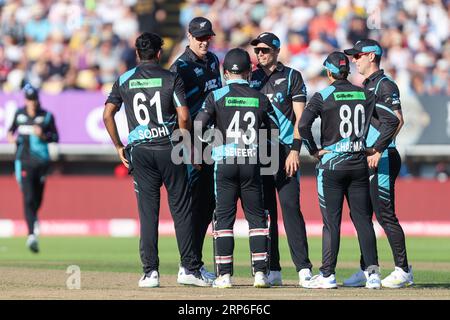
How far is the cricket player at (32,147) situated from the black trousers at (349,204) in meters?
8.64

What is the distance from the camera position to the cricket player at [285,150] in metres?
13.0

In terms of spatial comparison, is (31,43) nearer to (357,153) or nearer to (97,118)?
(97,118)

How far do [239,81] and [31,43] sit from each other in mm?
16435

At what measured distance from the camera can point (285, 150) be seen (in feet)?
42.6

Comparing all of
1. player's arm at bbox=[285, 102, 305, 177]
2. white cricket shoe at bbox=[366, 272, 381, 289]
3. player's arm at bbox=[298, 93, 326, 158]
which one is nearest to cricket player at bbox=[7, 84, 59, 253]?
player's arm at bbox=[285, 102, 305, 177]

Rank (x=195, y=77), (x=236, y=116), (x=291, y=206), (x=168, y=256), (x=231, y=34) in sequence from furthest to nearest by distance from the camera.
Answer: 1. (x=231, y=34)
2. (x=168, y=256)
3. (x=195, y=77)
4. (x=291, y=206)
5. (x=236, y=116)

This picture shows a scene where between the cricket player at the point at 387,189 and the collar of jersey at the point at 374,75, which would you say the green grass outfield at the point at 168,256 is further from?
the collar of jersey at the point at 374,75

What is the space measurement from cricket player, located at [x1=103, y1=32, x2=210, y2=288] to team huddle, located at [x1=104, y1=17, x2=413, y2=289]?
10 millimetres

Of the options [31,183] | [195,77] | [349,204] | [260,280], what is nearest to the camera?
→ [260,280]

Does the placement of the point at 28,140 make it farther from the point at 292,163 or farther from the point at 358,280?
the point at 358,280

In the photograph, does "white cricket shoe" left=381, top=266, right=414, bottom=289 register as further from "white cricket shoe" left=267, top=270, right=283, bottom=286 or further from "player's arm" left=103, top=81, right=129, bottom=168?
"player's arm" left=103, top=81, right=129, bottom=168

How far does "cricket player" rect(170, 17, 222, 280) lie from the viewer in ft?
42.7

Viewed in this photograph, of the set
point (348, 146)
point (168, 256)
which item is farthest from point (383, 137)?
point (168, 256)

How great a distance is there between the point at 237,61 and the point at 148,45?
0.93 metres
